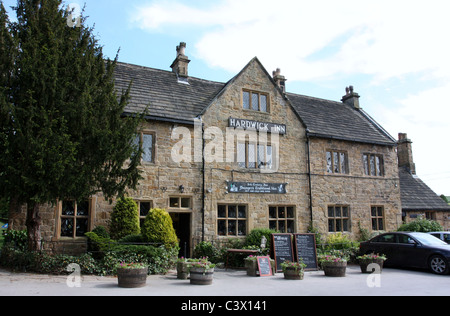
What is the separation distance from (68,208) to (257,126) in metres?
8.83

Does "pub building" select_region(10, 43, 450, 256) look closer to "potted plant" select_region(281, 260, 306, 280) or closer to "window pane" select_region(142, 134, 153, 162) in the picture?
"window pane" select_region(142, 134, 153, 162)

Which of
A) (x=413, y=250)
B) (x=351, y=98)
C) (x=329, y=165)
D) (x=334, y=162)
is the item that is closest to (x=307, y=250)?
(x=413, y=250)

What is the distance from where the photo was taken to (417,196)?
23.2 metres

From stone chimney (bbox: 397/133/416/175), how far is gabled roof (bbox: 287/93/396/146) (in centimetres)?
452

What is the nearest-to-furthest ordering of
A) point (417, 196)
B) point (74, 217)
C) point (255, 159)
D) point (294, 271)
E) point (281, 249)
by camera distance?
point (294, 271), point (281, 249), point (74, 217), point (255, 159), point (417, 196)

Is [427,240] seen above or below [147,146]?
below

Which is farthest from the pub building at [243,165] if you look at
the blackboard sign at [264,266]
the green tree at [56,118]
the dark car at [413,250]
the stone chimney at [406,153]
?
the stone chimney at [406,153]

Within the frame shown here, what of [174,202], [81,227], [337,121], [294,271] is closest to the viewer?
[294,271]

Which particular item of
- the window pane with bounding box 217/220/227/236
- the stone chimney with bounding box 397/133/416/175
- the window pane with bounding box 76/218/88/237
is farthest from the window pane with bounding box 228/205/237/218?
the stone chimney with bounding box 397/133/416/175

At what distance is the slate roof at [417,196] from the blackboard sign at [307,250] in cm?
1150

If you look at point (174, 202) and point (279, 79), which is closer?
point (174, 202)

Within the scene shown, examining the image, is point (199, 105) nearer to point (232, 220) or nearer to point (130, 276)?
point (232, 220)

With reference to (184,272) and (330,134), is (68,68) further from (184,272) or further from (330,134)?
(330,134)
